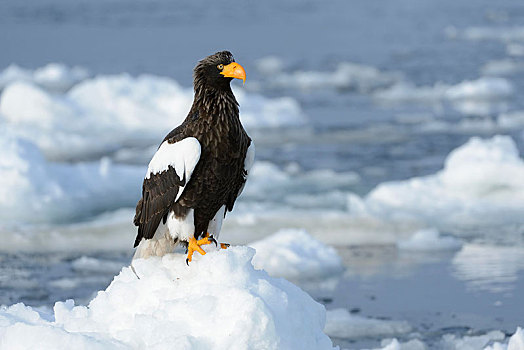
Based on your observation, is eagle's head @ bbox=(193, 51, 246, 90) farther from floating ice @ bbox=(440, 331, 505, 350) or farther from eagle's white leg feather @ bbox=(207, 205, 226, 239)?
floating ice @ bbox=(440, 331, 505, 350)

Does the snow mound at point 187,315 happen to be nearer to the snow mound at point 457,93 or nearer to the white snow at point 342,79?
→ the snow mound at point 457,93

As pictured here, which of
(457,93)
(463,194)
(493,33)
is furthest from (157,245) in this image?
(493,33)

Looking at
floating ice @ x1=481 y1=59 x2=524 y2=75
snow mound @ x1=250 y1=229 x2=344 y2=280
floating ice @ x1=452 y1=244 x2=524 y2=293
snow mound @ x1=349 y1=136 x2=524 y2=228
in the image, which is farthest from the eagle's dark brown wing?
floating ice @ x1=481 y1=59 x2=524 y2=75

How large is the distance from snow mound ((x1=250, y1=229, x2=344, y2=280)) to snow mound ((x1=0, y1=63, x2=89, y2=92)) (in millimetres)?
9682

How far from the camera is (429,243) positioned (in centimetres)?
741

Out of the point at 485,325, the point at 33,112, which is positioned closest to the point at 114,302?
the point at 485,325

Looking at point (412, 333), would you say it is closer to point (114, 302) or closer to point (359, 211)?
point (114, 302)

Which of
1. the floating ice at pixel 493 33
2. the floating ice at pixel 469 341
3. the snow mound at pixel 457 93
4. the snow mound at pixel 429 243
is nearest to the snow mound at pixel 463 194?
the snow mound at pixel 429 243

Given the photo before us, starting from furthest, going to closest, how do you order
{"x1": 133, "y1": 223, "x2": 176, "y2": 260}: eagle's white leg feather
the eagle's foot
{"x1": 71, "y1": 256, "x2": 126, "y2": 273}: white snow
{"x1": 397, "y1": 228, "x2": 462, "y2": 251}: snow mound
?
{"x1": 397, "y1": 228, "x2": 462, "y2": 251}: snow mound → {"x1": 71, "y1": 256, "x2": 126, "y2": 273}: white snow → {"x1": 133, "y1": 223, "x2": 176, "y2": 260}: eagle's white leg feather → the eagle's foot

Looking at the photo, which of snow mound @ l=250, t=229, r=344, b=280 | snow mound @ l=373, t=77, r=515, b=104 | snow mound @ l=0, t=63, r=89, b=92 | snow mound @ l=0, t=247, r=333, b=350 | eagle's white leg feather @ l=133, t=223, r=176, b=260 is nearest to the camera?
snow mound @ l=0, t=247, r=333, b=350

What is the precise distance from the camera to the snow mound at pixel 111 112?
12055 mm

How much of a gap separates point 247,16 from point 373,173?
19.5 metres

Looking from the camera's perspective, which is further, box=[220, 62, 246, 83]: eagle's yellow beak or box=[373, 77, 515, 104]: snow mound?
box=[373, 77, 515, 104]: snow mound

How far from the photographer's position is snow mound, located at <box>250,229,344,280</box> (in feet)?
21.8
